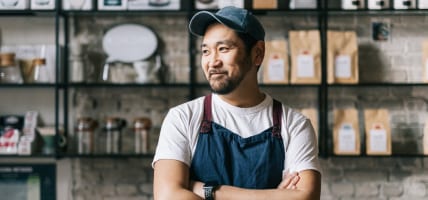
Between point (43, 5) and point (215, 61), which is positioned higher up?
point (43, 5)

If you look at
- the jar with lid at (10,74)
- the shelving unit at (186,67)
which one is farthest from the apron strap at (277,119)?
the jar with lid at (10,74)

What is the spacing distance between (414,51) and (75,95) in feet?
7.35

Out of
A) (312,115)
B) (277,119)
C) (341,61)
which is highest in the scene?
(341,61)

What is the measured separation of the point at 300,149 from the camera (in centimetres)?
206

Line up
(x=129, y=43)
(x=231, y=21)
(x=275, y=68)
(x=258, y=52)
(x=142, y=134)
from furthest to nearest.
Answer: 1. (x=129, y=43)
2. (x=142, y=134)
3. (x=275, y=68)
4. (x=258, y=52)
5. (x=231, y=21)

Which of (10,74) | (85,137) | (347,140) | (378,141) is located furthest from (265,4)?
(10,74)

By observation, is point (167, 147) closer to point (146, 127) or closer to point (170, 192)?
point (170, 192)

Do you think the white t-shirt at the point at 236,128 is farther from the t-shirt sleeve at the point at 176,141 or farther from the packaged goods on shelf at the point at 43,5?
the packaged goods on shelf at the point at 43,5

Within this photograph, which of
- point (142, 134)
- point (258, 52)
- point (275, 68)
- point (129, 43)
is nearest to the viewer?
point (258, 52)

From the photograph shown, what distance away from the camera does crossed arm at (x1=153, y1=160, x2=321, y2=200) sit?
6.58 ft

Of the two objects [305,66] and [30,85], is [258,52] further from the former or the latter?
[30,85]

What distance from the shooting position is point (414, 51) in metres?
4.55

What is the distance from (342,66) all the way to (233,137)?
2453mm

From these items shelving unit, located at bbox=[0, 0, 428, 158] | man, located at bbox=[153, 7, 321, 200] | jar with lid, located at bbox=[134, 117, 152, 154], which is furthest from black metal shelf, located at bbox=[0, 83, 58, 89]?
man, located at bbox=[153, 7, 321, 200]
